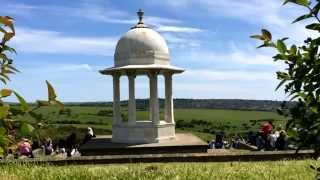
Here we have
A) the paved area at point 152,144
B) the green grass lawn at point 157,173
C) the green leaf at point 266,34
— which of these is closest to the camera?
the green leaf at point 266,34

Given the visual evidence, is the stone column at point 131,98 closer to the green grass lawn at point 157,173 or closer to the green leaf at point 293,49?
the green grass lawn at point 157,173

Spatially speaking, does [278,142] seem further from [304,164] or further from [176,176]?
[176,176]

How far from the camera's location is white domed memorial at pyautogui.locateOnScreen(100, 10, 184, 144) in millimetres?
22156

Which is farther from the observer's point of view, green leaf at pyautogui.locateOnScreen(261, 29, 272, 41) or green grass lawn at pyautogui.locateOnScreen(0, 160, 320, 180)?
green grass lawn at pyautogui.locateOnScreen(0, 160, 320, 180)

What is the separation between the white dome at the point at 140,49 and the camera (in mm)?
22625

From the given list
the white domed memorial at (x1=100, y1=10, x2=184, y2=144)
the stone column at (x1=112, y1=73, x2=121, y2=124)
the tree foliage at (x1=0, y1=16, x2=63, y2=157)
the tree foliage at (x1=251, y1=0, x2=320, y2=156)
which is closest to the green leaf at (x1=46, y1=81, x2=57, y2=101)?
the tree foliage at (x1=0, y1=16, x2=63, y2=157)

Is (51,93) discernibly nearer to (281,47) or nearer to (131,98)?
(281,47)

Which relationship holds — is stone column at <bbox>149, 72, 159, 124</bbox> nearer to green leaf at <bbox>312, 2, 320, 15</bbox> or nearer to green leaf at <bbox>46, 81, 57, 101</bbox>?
green leaf at <bbox>312, 2, 320, 15</bbox>

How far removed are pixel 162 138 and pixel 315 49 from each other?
1844cm

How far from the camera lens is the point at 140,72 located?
22812mm

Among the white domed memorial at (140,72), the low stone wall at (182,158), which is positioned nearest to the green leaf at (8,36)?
the low stone wall at (182,158)

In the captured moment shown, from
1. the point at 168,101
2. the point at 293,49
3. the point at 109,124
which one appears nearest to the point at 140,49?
the point at 168,101

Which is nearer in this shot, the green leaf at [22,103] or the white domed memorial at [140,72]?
the green leaf at [22,103]

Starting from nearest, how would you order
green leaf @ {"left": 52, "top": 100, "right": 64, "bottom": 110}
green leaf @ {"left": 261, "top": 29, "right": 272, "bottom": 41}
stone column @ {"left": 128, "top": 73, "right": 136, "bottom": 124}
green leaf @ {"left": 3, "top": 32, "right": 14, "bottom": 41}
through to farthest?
green leaf @ {"left": 52, "top": 100, "right": 64, "bottom": 110}
green leaf @ {"left": 3, "top": 32, "right": 14, "bottom": 41}
green leaf @ {"left": 261, "top": 29, "right": 272, "bottom": 41}
stone column @ {"left": 128, "top": 73, "right": 136, "bottom": 124}
